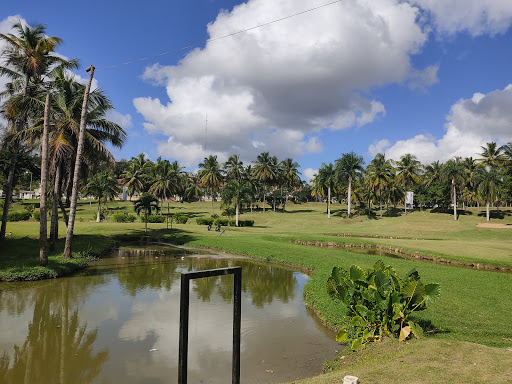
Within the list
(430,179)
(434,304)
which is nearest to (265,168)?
(430,179)

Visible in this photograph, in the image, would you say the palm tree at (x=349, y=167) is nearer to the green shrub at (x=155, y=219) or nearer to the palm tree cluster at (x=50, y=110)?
the green shrub at (x=155, y=219)

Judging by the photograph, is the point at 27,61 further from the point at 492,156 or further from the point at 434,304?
the point at 492,156

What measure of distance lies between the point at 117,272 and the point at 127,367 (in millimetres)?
12995

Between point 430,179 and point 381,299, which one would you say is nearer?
point 381,299

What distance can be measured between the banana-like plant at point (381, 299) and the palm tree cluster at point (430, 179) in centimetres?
5822

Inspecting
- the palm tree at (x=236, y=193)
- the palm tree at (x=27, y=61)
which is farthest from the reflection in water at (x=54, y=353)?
the palm tree at (x=236, y=193)

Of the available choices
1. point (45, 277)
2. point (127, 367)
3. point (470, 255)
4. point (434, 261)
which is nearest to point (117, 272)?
point (45, 277)

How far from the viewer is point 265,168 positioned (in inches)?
3120

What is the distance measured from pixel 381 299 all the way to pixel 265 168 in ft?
235

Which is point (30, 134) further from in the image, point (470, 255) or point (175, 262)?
point (470, 255)

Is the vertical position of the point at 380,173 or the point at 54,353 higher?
the point at 380,173

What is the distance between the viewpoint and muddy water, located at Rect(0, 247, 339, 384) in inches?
320

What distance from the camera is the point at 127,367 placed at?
8289 millimetres

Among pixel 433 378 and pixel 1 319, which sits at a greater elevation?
pixel 433 378
